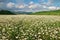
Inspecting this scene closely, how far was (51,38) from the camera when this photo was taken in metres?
7.12

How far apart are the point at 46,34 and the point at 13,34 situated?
1298 mm

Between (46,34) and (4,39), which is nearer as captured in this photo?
(4,39)

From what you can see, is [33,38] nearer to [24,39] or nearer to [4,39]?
[24,39]

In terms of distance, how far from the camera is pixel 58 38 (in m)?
7.41

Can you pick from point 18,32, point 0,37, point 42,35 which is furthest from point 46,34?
point 0,37

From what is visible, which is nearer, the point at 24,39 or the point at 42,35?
the point at 24,39

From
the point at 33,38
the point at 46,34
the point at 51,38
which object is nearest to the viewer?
the point at 33,38

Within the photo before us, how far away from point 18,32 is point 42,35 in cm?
85

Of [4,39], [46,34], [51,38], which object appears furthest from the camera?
[46,34]

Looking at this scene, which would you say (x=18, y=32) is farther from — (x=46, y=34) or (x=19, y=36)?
(x=46, y=34)

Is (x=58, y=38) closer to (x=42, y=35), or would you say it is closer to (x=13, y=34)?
(x=42, y=35)

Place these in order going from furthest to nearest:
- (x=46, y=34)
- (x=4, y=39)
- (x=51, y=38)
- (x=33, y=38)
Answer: (x=46, y=34)
(x=51, y=38)
(x=33, y=38)
(x=4, y=39)

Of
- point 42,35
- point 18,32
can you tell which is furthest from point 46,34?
point 18,32

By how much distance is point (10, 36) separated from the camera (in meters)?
6.74
